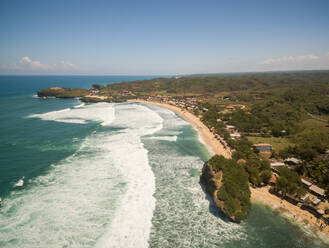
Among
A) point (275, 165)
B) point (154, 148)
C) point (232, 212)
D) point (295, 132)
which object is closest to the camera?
point (232, 212)

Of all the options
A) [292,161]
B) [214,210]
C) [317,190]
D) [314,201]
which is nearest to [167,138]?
[292,161]

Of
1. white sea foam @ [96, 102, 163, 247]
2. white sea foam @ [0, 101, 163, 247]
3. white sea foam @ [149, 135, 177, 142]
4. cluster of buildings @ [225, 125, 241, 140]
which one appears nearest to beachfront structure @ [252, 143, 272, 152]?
cluster of buildings @ [225, 125, 241, 140]

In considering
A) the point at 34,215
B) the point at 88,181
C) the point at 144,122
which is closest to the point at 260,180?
the point at 88,181

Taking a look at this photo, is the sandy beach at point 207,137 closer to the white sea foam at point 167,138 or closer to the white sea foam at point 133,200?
the white sea foam at point 167,138

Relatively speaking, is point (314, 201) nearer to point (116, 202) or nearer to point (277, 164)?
point (277, 164)

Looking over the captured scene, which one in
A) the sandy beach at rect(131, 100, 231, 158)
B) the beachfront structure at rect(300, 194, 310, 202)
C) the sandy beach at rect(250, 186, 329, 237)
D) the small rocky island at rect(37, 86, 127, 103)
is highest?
the small rocky island at rect(37, 86, 127, 103)

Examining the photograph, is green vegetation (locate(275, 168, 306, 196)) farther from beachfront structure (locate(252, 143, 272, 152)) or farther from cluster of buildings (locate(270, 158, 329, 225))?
beachfront structure (locate(252, 143, 272, 152))

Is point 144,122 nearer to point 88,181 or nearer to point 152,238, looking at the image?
point 88,181
